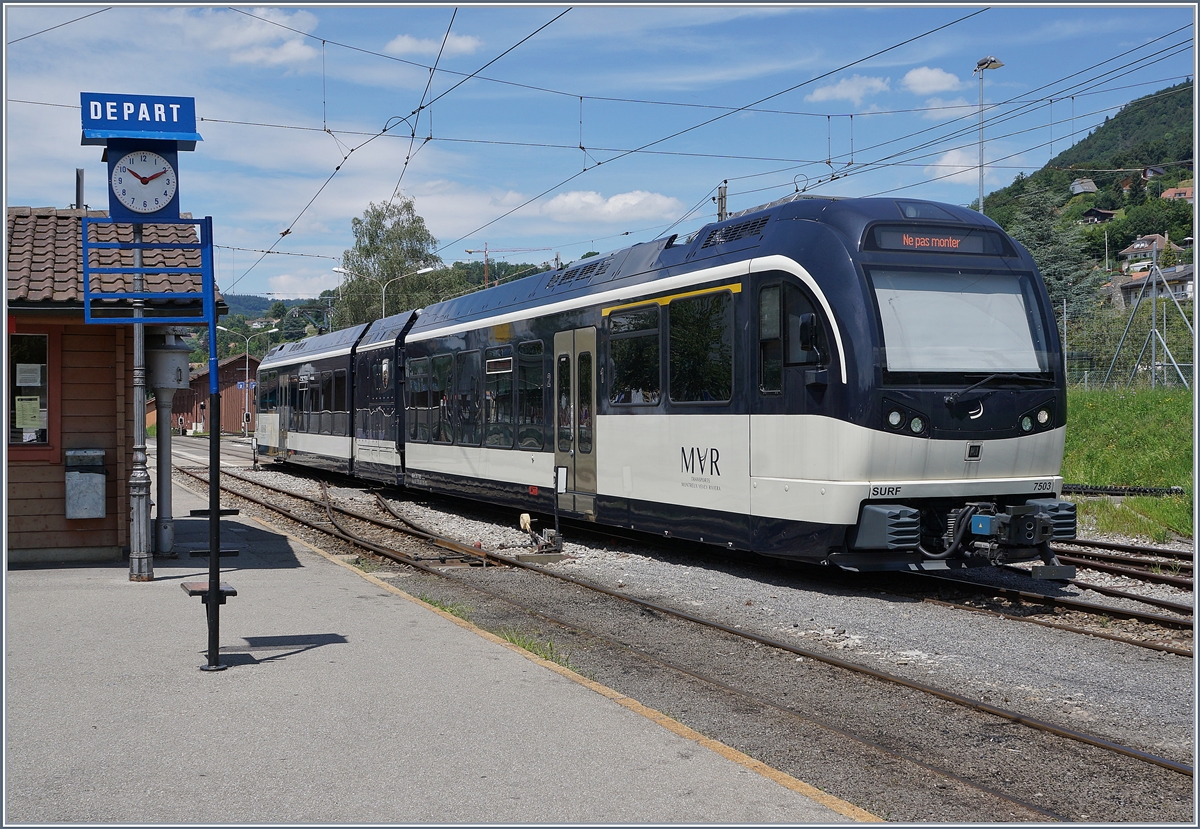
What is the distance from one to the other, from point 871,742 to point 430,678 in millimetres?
2541

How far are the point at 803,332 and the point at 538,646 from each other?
12.2 feet

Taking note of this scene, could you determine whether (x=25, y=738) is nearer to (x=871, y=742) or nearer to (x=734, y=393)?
(x=871, y=742)

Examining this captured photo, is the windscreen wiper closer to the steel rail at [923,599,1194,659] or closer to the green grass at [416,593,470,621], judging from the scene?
the steel rail at [923,599,1194,659]

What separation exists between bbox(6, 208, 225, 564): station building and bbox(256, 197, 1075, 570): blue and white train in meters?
4.55

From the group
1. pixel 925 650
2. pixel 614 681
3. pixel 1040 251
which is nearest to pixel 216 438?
pixel 614 681

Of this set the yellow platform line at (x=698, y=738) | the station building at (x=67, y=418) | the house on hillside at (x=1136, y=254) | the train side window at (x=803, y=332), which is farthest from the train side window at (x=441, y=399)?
the house on hillside at (x=1136, y=254)

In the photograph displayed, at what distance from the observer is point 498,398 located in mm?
16188

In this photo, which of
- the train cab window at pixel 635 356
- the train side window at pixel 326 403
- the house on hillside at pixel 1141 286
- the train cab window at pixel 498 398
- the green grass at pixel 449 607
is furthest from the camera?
the house on hillside at pixel 1141 286

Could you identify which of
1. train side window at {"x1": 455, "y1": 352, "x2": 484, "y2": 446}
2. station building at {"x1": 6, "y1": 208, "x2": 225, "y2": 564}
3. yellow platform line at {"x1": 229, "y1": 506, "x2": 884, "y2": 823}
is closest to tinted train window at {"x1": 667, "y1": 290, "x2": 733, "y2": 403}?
yellow platform line at {"x1": 229, "y1": 506, "x2": 884, "y2": 823}

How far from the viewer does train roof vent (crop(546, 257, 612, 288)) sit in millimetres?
13859

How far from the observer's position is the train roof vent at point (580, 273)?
13.9 m

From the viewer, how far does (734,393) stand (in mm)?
10852

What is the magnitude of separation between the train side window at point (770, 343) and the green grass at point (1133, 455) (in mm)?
6763

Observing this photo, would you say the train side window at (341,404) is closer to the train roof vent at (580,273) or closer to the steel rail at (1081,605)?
the train roof vent at (580,273)
